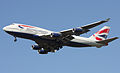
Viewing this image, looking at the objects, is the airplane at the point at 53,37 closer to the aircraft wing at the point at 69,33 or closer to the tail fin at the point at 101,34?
the aircraft wing at the point at 69,33

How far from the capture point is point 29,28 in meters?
62.9

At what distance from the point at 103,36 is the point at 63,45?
13283 mm

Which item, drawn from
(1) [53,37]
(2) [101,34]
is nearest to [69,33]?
Result: (1) [53,37]

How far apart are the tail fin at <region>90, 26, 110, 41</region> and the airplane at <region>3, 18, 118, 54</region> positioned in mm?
2094

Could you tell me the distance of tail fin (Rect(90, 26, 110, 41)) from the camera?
73.7 m

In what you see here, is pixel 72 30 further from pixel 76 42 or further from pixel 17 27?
pixel 17 27

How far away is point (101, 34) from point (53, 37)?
17918mm

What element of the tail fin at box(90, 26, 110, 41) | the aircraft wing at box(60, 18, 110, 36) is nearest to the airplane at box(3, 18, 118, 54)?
the aircraft wing at box(60, 18, 110, 36)

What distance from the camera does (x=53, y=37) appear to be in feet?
205

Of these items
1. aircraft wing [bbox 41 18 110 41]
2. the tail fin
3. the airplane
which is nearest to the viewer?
aircraft wing [bbox 41 18 110 41]

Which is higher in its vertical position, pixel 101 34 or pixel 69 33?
pixel 101 34

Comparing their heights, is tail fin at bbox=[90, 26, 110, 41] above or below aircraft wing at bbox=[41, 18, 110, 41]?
above

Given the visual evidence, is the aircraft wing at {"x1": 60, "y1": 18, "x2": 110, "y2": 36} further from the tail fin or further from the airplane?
the tail fin

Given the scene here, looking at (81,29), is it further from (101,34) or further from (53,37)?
(101,34)
